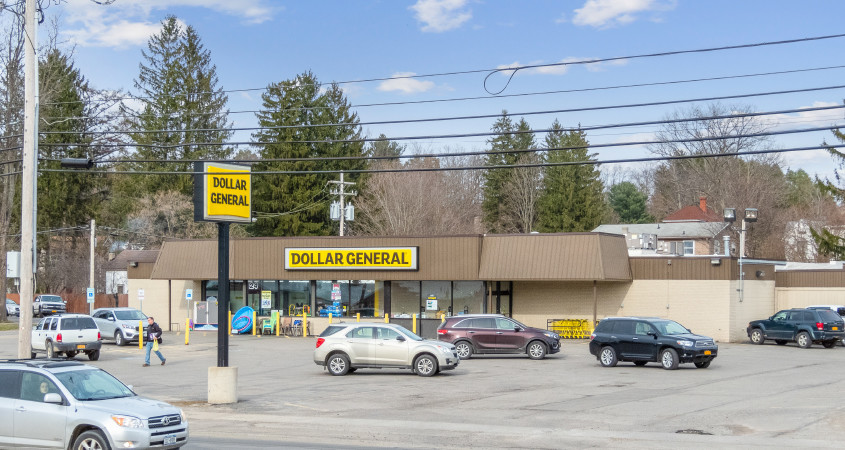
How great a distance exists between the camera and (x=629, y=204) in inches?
3735

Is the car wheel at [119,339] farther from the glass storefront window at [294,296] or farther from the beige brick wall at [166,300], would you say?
the beige brick wall at [166,300]

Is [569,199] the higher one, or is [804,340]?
[569,199]

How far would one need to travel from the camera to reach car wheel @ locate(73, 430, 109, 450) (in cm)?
1196

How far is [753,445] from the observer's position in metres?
14.9

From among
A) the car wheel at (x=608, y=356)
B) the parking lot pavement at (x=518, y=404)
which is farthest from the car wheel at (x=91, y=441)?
the car wheel at (x=608, y=356)

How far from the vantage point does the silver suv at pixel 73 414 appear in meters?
12.0

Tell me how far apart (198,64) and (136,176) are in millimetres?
11733

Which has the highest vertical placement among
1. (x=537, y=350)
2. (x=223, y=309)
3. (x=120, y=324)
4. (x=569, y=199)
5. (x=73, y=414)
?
(x=569, y=199)

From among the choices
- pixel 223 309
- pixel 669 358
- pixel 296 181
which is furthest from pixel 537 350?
pixel 296 181

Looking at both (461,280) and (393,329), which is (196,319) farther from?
(393,329)

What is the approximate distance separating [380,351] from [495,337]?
613 centimetres

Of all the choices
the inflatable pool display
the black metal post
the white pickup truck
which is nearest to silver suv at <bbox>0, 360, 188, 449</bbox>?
the black metal post

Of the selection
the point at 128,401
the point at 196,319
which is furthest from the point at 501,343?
the point at 196,319

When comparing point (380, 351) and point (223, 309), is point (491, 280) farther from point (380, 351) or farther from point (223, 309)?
point (223, 309)
